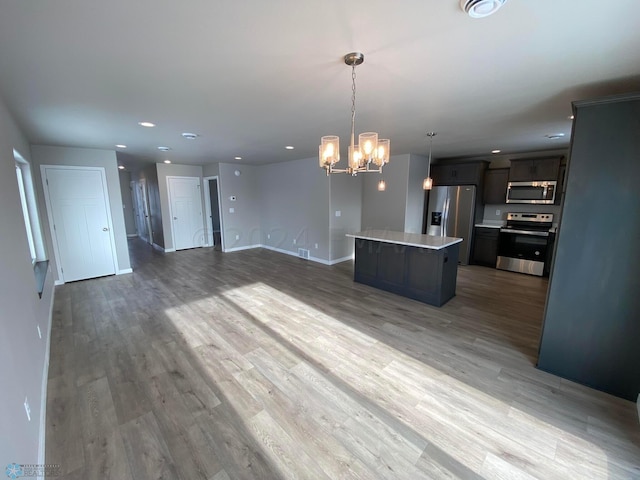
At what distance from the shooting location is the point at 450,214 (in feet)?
19.8

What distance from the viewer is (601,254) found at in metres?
2.11

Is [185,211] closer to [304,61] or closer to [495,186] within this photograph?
[304,61]

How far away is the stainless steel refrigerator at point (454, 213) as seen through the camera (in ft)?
18.9

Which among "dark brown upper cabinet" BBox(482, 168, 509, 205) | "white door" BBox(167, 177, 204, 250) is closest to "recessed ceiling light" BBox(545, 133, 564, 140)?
"dark brown upper cabinet" BBox(482, 168, 509, 205)

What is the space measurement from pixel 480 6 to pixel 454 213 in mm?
5358

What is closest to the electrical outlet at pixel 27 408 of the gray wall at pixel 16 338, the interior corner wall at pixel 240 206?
the gray wall at pixel 16 338

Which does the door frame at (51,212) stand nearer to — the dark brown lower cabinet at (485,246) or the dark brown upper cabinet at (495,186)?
the dark brown lower cabinet at (485,246)

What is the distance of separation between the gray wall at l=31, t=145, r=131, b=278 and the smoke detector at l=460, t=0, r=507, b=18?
590 cm

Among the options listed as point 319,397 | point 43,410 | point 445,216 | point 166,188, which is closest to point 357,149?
point 319,397

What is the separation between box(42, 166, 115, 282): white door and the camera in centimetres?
458

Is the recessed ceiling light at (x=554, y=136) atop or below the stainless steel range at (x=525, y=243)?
atop

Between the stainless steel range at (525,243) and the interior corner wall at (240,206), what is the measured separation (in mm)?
6293

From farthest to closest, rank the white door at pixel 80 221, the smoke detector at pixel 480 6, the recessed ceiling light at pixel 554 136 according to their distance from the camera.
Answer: the white door at pixel 80 221 < the recessed ceiling light at pixel 554 136 < the smoke detector at pixel 480 6

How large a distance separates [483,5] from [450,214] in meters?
5.39
